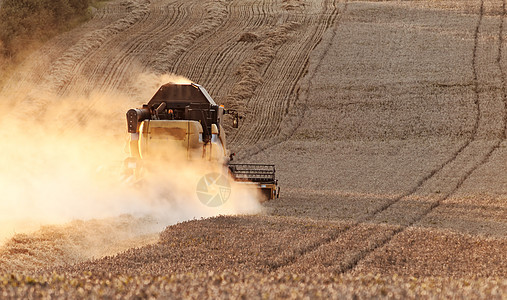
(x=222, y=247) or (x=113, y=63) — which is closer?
(x=222, y=247)

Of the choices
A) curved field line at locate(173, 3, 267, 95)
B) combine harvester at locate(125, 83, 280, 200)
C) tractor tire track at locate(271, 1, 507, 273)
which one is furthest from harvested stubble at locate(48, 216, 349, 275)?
curved field line at locate(173, 3, 267, 95)

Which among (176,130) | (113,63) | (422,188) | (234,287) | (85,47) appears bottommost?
(422,188)

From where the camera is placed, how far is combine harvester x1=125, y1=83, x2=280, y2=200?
17.5 meters

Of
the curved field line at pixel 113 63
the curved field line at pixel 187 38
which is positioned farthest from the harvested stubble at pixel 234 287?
the curved field line at pixel 187 38

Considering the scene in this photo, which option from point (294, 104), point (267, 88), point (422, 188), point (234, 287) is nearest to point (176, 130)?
point (234, 287)

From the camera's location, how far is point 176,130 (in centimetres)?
1750

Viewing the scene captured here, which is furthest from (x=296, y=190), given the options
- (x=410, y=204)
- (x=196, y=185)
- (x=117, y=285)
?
(x=117, y=285)

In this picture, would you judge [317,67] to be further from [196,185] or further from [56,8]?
[196,185]

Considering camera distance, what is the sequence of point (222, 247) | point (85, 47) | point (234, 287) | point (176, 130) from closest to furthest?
point (234, 287)
point (222, 247)
point (176, 130)
point (85, 47)

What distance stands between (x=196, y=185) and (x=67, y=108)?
2207cm

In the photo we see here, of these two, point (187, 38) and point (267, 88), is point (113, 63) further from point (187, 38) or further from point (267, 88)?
point (267, 88)

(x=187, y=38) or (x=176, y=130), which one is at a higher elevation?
(x=187, y=38)

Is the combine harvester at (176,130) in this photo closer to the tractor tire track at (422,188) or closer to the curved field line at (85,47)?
the tractor tire track at (422,188)

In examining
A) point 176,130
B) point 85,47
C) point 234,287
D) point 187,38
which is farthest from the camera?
point 187,38
